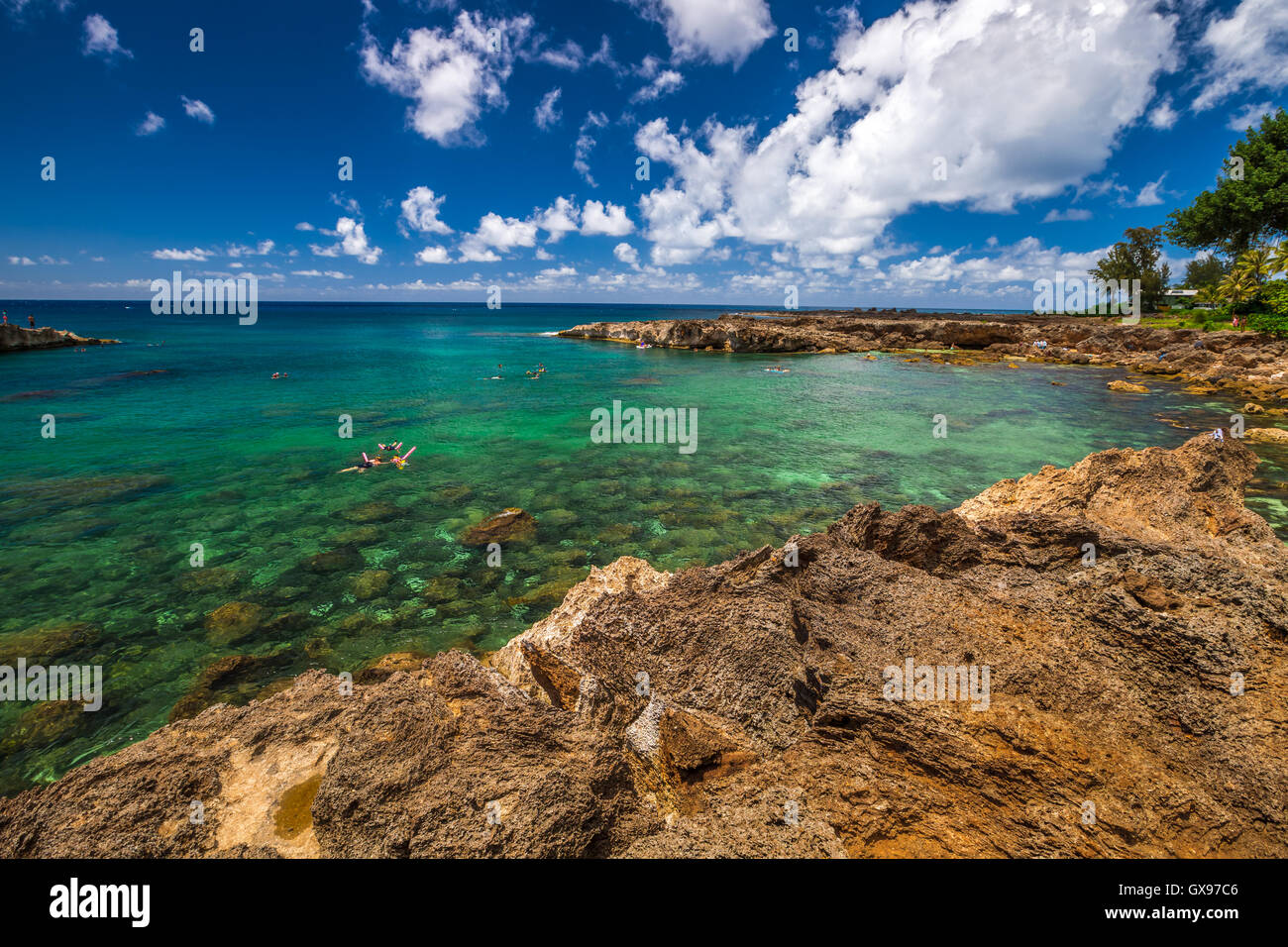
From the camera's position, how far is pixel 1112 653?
187 inches

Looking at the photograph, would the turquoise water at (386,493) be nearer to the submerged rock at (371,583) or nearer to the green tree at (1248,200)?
the submerged rock at (371,583)

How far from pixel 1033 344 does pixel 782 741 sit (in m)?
75.0

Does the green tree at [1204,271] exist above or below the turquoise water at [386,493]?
above

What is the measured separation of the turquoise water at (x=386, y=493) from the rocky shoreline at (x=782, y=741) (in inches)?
195

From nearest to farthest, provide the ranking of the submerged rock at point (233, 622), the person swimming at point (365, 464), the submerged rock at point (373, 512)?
the submerged rock at point (233, 622), the submerged rock at point (373, 512), the person swimming at point (365, 464)

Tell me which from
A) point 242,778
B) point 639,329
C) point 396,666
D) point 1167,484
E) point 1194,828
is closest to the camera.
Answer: point 1194,828

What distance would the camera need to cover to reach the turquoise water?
9500 mm

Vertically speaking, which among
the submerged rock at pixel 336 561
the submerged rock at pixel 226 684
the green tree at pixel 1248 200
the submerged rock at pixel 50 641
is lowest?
the submerged rock at pixel 226 684

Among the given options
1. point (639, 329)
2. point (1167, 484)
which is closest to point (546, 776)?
point (1167, 484)

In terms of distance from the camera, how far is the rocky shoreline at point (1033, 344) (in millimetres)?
37559

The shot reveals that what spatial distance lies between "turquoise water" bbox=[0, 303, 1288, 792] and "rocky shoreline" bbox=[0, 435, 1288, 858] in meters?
4.96

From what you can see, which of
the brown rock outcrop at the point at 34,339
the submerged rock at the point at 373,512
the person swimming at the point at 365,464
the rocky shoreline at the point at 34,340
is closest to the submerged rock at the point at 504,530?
the submerged rock at the point at 373,512
